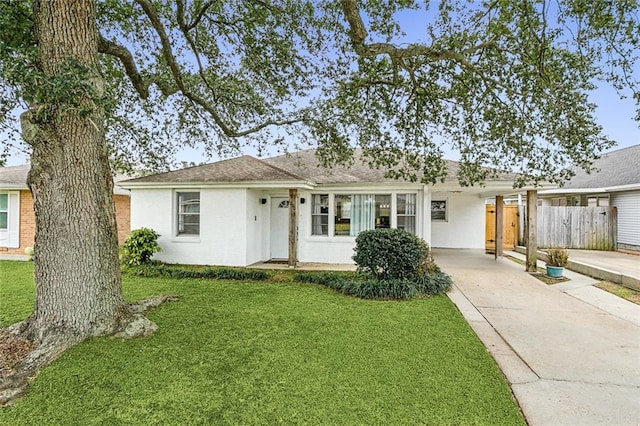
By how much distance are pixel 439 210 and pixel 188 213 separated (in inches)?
429

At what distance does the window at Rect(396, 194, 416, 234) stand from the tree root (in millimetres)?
8502

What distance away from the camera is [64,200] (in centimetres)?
486

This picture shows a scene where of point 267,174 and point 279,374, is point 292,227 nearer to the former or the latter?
point 267,174

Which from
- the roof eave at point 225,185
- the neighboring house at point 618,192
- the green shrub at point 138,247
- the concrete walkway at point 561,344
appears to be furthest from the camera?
the neighboring house at point 618,192

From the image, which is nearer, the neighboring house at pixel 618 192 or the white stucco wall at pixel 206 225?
the white stucco wall at pixel 206 225

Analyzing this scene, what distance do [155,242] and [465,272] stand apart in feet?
32.6

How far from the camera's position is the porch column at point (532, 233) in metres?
10.6

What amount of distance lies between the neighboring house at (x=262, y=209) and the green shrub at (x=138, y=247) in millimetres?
579

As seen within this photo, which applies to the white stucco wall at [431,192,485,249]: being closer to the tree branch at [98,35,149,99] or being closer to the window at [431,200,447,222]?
the window at [431,200,447,222]

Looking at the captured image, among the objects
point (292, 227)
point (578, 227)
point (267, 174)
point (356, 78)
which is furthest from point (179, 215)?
point (578, 227)

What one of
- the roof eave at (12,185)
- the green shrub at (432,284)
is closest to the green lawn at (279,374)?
the green shrub at (432,284)

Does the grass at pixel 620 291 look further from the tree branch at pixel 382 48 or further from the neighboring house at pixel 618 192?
the tree branch at pixel 382 48

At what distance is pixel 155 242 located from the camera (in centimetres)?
1143

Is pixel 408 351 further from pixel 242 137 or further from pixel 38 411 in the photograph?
pixel 242 137
